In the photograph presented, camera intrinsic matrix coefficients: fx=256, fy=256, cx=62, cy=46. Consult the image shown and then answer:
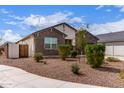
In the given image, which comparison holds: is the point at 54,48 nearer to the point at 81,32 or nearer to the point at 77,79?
the point at 81,32

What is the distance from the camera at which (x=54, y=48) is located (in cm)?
2650

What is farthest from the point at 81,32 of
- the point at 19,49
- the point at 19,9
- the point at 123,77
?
the point at 123,77

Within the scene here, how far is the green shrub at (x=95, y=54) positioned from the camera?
16.0m

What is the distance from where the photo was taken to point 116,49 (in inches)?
1247

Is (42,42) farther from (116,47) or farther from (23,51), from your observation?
(116,47)

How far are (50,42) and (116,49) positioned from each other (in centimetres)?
961

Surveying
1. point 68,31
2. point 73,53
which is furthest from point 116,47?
point 73,53

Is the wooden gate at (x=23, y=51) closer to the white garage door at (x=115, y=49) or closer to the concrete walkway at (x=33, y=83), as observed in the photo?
the white garage door at (x=115, y=49)

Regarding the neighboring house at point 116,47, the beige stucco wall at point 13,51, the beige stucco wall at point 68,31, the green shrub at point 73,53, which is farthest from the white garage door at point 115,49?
the beige stucco wall at point 13,51

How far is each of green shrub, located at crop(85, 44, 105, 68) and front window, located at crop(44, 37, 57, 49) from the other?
1028 cm

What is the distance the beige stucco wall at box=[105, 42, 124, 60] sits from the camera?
30234 mm

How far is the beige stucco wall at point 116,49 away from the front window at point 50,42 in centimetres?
799
